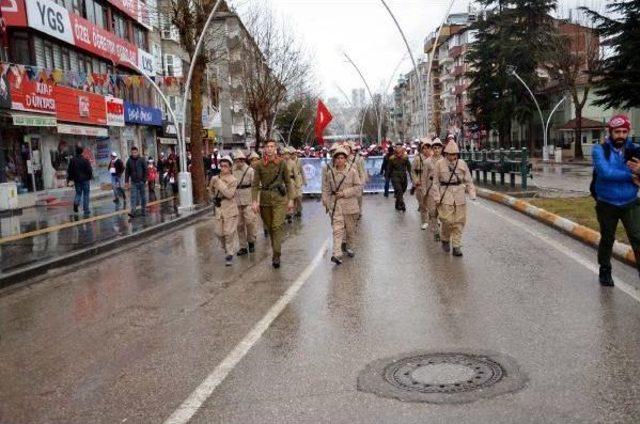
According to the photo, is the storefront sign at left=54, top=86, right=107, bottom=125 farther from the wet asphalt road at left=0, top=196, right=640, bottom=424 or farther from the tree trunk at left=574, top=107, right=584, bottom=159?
the tree trunk at left=574, top=107, right=584, bottom=159

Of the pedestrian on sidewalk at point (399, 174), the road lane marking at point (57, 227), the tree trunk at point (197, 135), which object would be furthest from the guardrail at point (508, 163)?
the road lane marking at point (57, 227)

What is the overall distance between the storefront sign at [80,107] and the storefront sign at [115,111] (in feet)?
1.77

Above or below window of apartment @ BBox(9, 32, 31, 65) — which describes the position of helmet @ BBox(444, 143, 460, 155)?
below

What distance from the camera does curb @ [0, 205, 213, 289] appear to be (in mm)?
9880

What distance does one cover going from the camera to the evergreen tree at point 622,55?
117 ft

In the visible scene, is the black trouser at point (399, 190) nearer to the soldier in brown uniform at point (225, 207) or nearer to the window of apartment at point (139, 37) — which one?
the soldier in brown uniform at point (225, 207)

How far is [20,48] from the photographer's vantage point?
25.0m

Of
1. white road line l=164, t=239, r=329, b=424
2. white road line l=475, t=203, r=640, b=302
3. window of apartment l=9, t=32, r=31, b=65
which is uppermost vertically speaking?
window of apartment l=9, t=32, r=31, b=65

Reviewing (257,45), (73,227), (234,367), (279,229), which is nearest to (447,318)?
(234,367)

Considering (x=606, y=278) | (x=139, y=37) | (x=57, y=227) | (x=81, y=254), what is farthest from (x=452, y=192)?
(x=139, y=37)

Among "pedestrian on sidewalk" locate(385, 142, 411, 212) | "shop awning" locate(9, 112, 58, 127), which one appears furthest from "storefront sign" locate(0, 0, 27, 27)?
"pedestrian on sidewalk" locate(385, 142, 411, 212)

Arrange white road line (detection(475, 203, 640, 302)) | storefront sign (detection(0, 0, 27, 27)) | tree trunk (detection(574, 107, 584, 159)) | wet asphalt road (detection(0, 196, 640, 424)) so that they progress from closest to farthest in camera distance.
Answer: wet asphalt road (detection(0, 196, 640, 424)), white road line (detection(475, 203, 640, 302)), storefront sign (detection(0, 0, 27, 27)), tree trunk (detection(574, 107, 584, 159))

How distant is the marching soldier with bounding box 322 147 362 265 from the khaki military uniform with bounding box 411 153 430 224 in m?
2.92

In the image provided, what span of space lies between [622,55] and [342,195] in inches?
1241
